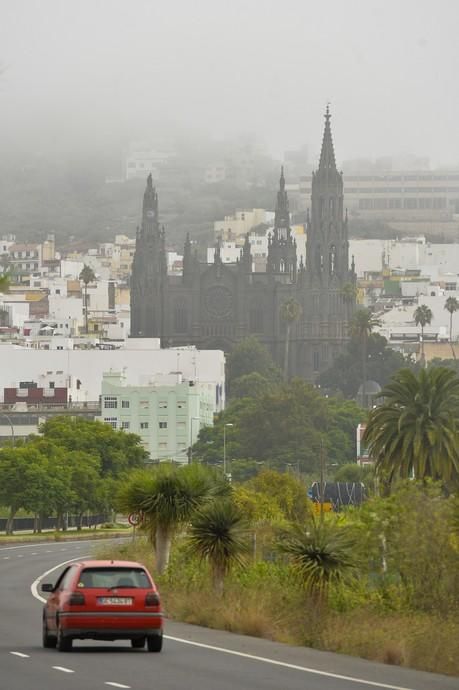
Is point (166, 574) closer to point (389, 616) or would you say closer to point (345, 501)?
point (389, 616)

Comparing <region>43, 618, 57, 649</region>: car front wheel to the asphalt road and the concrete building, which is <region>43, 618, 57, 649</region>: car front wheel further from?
the concrete building

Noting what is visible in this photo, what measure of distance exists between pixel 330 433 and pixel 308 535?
15883 cm

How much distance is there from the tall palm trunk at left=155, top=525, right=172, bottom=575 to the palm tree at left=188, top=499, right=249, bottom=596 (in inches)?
262

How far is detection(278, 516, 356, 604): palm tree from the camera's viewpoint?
1279 inches

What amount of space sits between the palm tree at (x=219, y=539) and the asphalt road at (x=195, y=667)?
3.67 metres

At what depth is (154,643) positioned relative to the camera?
95.2ft

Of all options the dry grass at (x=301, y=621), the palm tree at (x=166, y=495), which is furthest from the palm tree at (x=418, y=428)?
the dry grass at (x=301, y=621)

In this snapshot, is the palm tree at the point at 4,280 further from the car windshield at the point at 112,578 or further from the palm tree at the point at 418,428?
the palm tree at the point at 418,428

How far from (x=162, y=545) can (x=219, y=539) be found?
7.77m

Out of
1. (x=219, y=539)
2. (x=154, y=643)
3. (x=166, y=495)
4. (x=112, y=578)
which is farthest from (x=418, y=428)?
(x=112, y=578)

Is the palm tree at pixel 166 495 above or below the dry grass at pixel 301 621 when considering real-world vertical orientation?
above

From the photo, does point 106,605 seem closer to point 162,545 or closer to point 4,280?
point 4,280

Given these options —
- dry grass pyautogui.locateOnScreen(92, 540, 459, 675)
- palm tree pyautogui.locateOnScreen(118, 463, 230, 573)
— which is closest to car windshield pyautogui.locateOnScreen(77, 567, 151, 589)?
dry grass pyautogui.locateOnScreen(92, 540, 459, 675)

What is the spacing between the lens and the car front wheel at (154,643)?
94.6 ft
